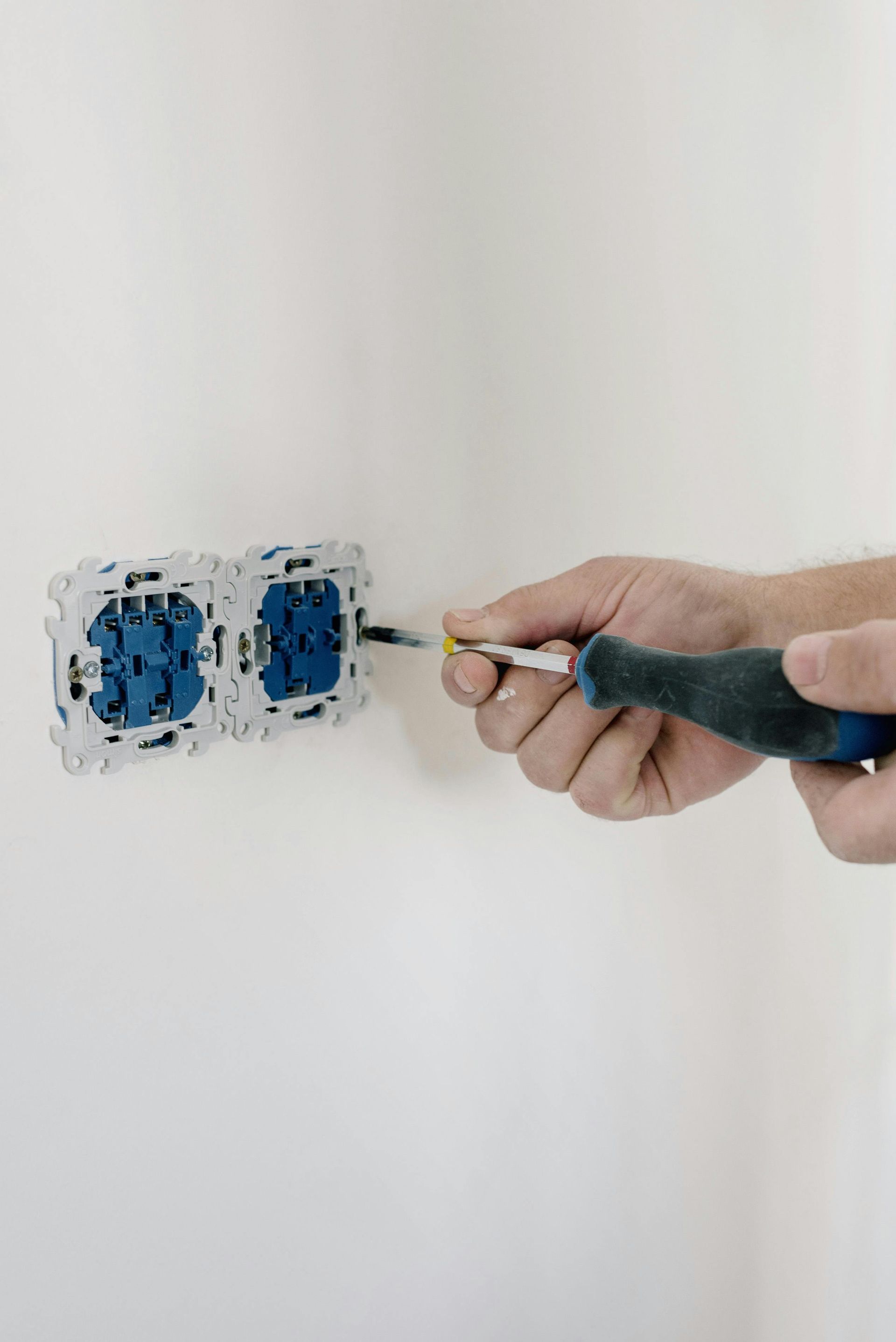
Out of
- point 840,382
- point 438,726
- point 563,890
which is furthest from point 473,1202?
point 840,382

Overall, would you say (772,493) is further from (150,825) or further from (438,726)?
(150,825)

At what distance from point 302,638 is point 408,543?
11cm

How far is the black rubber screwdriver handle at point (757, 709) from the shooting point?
1.47ft

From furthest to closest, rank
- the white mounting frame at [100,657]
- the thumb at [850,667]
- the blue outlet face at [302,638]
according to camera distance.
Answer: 1. the blue outlet face at [302,638]
2. the white mounting frame at [100,657]
3. the thumb at [850,667]

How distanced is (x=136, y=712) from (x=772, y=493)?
728 millimetres

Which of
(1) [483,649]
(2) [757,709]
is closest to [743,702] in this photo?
(2) [757,709]

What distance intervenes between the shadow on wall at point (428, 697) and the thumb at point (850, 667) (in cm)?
36

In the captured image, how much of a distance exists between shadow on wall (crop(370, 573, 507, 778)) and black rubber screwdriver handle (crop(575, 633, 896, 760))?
0.26 m

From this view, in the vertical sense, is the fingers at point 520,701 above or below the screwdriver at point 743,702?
below

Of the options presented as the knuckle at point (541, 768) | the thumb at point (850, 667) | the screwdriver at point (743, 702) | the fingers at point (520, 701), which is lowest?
the knuckle at point (541, 768)

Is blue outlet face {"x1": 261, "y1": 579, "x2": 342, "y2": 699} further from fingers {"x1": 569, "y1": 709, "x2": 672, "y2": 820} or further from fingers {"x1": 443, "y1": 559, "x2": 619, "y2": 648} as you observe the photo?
fingers {"x1": 569, "y1": 709, "x2": 672, "y2": 820}

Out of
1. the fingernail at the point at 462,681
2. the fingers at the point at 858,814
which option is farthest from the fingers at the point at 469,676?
the fingers at the point at 858,814

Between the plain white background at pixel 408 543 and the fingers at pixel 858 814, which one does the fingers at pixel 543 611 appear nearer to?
the plain white background at pixel 408 543

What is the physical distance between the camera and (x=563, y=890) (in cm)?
90
